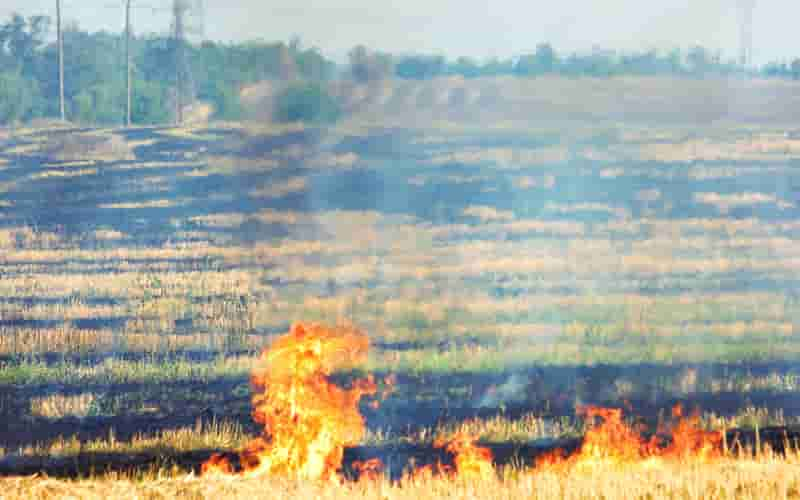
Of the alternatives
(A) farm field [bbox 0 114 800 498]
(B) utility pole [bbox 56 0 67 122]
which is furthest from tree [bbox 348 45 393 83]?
(B) utility pole [bbox 56 0 67 122]

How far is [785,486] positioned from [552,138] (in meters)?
23.2

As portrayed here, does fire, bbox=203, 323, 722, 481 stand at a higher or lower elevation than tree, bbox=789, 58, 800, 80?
lower

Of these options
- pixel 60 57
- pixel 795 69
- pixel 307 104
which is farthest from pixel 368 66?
pixel 60 57

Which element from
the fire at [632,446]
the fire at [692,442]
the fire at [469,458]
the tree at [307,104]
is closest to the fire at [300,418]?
the fire at [469,458]

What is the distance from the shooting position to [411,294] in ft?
59.3

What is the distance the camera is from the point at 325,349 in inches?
441

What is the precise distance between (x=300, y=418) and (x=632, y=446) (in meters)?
3.03

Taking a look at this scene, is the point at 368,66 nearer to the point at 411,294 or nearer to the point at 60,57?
the point at 411,294

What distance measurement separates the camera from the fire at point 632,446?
928 cm

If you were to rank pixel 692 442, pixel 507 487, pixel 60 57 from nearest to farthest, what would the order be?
pixel 507 487 → pixel 692 442 → pixel 60 57

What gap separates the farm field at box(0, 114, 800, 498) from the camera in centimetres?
1009

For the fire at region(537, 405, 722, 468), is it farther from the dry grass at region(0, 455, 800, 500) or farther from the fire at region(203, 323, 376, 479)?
the fire at region(203, 323, 376, 479)

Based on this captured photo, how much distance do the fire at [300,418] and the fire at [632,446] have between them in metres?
1.91

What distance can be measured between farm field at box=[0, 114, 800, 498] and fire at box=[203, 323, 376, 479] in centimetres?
20
